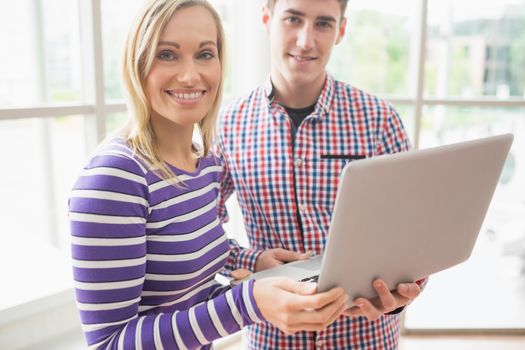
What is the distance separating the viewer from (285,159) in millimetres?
1375

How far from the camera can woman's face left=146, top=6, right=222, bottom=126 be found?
98 cm

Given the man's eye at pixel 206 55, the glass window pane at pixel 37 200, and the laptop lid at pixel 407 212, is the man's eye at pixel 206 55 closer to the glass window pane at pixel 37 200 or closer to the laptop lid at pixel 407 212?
the laptop lid at pixel 407 212

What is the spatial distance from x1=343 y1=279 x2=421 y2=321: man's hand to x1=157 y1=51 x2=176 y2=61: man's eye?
61cm

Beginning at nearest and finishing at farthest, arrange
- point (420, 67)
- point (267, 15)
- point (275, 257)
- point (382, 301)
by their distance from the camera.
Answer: point (382, 301) < point (275, 257) < point (267, 15) < point (420, 67)

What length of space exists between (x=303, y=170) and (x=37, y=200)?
3.69ft

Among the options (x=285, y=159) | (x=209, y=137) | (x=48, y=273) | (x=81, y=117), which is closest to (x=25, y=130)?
(x=81, y=117)

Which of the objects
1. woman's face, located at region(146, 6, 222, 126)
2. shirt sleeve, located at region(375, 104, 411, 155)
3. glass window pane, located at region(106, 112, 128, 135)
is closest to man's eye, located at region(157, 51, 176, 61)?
woman's face, located at region(146, 6, 222, 126)

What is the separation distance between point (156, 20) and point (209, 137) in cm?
35

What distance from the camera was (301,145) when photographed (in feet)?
4.53

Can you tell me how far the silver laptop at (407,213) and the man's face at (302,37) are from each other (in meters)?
0.59

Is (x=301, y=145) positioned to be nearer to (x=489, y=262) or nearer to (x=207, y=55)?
(x=207, y=55)

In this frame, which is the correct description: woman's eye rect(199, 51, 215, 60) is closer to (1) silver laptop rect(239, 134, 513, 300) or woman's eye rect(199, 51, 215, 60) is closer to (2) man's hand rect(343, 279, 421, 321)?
(1) silver laptop rect(239, 134, 513, 300)

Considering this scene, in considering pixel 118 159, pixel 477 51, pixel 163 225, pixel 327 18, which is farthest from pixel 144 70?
pixel 477 51

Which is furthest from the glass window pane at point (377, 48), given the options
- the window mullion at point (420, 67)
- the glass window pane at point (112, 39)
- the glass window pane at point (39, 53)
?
the glass window pane at point (39, 53)
